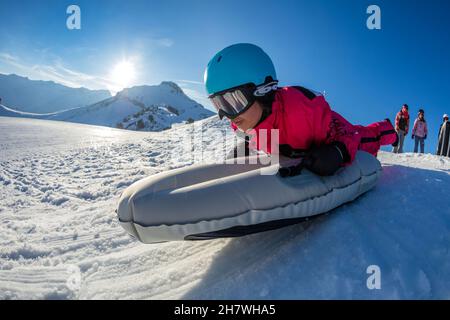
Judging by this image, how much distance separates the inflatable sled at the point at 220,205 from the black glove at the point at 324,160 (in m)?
0.06

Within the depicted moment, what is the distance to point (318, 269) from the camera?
1773 mm

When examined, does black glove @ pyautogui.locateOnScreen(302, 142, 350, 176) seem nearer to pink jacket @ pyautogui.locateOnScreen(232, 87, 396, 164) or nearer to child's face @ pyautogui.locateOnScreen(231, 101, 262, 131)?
pink jacket @ pyautogui.locateOnScreen(232, 87, 396, 164)

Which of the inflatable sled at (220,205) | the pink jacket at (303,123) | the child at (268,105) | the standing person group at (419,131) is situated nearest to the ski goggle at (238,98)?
the child at (268,105)

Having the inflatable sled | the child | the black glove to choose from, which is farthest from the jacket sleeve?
the inflatable sled

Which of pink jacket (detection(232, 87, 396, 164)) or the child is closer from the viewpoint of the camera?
the child

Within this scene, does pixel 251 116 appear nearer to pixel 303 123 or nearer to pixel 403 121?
pixel 303 123

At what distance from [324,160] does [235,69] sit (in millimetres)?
1004

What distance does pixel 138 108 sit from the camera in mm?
162625

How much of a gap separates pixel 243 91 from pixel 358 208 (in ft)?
4.26

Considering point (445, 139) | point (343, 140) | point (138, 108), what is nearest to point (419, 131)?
point (445, 139)

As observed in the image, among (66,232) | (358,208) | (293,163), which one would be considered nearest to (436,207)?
(358,208)

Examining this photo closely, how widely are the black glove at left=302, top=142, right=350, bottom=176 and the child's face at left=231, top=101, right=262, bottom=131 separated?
23.3 inches

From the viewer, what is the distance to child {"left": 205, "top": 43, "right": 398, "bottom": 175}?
250cm
